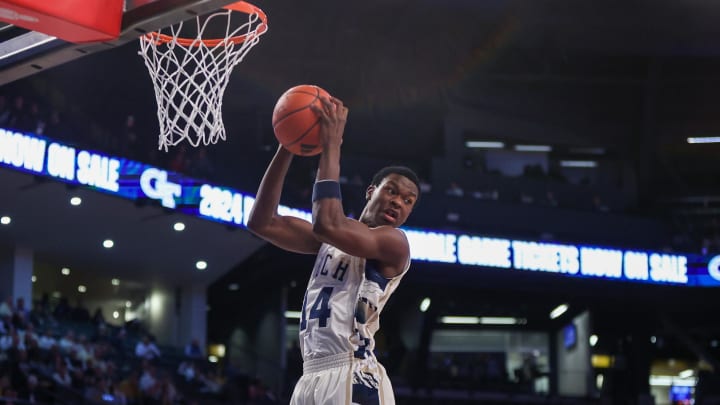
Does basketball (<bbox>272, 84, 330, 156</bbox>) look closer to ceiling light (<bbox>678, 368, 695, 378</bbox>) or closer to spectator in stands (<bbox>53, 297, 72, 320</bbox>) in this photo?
spectator in stands (<bbox>53, 297, 72, 320</bbox>)

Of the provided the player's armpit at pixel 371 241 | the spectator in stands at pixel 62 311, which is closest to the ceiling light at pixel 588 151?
the spectator in stands at pixel 62 311

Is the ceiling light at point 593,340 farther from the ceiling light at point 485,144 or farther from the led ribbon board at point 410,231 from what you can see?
the ceiling light at point 485,144

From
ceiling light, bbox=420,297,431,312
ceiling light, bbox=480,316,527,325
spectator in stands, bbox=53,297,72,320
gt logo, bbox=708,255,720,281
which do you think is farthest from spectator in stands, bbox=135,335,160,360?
gt logo, bbox=708,255,720,281

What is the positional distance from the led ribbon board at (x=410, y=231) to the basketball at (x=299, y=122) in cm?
1331

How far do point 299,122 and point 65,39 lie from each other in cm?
140

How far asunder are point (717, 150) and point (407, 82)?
1078 cm

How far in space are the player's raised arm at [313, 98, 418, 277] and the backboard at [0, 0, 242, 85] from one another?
898mm

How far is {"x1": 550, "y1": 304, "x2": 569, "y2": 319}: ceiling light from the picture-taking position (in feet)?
100

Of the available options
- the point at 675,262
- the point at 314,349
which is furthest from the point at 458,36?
the point at 314,349

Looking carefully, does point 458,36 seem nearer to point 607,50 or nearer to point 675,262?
point 607,50

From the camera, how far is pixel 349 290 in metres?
5.08

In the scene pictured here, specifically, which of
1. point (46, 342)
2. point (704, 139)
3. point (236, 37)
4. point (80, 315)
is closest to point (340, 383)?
point (236, 37)

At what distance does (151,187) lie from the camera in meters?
19.5

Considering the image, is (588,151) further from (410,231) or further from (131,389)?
(131,389)
